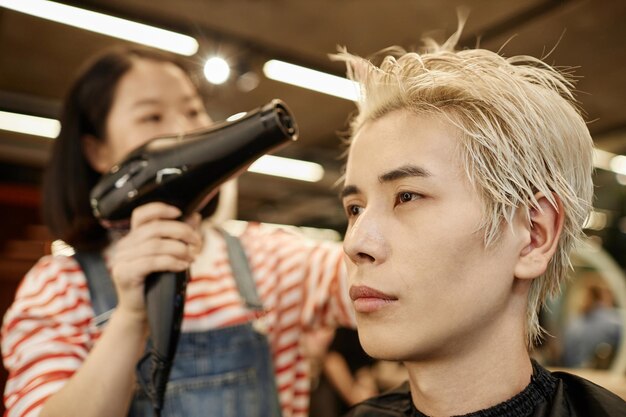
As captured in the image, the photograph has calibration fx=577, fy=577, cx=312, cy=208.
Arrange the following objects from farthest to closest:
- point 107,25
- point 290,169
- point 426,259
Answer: point 290,169 → point 107,25 → point 426,259

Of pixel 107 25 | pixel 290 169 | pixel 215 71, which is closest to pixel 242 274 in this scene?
pixel 215 71

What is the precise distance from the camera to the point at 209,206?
1.25m

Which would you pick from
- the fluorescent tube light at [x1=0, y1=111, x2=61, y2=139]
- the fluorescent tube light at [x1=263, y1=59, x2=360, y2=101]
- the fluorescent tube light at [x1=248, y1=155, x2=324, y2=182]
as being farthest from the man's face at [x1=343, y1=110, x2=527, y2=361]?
the fluorescent tube light at [x1=248, y1=155, x2=324, y2=182]

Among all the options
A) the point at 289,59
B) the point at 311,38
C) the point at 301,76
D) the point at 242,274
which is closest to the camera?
the point at 242,274

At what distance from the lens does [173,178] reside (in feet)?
3.08

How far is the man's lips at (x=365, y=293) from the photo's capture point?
0.79m

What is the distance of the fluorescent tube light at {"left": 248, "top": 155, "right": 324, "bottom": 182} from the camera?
595 centimetres

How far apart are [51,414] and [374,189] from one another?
569 mm

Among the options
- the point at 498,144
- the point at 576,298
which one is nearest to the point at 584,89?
the point at 498,144

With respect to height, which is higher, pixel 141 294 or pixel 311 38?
pixel 311 38

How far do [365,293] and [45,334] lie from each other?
20.8 inches

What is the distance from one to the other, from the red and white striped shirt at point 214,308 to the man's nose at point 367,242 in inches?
13.4

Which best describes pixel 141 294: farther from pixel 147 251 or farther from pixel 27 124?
pixel 27 124

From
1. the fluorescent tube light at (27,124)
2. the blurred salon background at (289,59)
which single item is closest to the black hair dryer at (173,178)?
the blurred salon background at (289,59)
